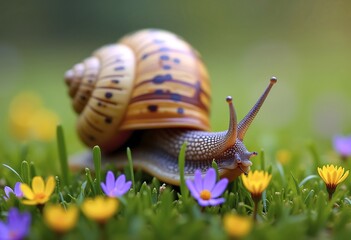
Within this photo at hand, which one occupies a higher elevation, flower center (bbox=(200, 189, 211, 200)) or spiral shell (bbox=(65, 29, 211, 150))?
spiral shell (bbox=(65, 29, 211, 150))

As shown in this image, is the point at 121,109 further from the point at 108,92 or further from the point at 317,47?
the point at 317,47

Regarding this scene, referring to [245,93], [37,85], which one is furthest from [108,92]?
[37,85]

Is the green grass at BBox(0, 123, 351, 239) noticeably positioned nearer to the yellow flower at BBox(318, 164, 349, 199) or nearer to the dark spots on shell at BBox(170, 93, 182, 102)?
the yellow flower at BBox(318, 164, 349, 199)

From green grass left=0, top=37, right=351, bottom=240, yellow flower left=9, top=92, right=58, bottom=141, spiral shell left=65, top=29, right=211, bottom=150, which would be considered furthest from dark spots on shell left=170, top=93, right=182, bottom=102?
yellow flower left=9, top=92, right=58, bottom=141

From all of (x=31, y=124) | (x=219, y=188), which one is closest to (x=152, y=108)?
(x=219, y=188)

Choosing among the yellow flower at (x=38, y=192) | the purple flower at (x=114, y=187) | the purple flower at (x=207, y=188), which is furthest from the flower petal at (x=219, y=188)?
→ the yellow flower at (x=38, y=192)

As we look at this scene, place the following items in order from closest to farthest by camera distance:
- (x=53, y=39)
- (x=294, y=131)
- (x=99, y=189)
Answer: (x=99, y=189)
(x=294, y=131)
(x=53, y=39)

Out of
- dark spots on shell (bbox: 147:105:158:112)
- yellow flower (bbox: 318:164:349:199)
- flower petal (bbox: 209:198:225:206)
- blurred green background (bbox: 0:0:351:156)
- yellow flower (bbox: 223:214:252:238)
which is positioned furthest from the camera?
blurred green background (bbox: 0:0:351:156)
